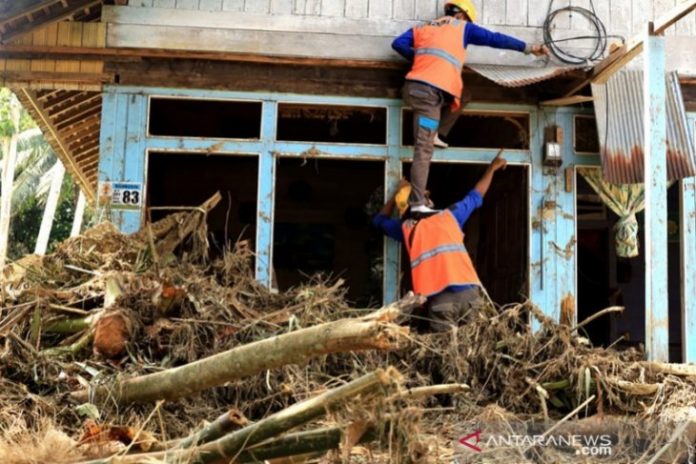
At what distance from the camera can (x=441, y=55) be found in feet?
22.1

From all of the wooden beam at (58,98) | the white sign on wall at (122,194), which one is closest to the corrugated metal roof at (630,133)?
the white sign on wall at (122,194)

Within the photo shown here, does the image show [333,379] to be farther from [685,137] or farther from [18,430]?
[685,137]

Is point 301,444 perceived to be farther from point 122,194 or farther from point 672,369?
point 122,194

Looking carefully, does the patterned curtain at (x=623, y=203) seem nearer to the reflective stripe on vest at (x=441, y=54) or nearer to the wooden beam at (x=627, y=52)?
the wooden beam at (x=627, y=52)

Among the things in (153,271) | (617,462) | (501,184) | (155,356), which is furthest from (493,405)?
(501,184)

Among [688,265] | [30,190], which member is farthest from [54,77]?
[30,190]

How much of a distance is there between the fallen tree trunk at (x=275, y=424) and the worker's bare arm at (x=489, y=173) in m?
4.38

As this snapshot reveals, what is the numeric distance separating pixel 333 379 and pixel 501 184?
4.41 meters

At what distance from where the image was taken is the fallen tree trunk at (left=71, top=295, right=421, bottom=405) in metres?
2.90

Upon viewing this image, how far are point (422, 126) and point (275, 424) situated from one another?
428cm

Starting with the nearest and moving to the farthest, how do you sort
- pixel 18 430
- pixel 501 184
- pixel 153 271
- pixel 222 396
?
pixel 18 430
pixel 222 396
pixel 153 271
pixel 501 184

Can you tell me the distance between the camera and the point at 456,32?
6820mm

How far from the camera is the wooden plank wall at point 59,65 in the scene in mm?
7125

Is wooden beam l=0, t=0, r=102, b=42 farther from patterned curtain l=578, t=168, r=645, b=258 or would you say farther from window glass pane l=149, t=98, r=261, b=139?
patterned curtain l=578, t=168, r=645, b=258
